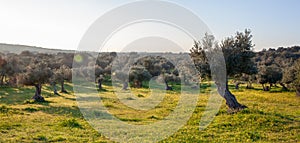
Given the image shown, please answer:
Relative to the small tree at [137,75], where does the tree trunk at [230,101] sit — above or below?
below

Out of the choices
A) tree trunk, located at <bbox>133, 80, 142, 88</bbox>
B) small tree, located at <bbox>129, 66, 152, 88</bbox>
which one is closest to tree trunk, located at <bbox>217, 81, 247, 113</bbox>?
small tree, located at <bbox>129, 66, 152, 88</bbox>

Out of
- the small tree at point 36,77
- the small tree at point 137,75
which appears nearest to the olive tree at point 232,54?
the small tree at point 36,77

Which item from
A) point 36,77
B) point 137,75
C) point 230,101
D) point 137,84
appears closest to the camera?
point 230,101

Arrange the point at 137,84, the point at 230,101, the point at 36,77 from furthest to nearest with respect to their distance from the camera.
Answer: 1. the point at 137,84
2. the point at 36,77
3. the point at 230,101

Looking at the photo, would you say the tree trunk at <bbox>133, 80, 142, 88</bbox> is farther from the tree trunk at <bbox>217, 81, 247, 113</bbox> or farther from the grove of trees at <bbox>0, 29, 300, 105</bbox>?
the tree trunk at <bbox>217, 81, 247, 113</bbox>

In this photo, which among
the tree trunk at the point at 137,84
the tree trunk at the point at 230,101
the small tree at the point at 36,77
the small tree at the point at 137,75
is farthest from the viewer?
the tree trunk at the point at 137,84

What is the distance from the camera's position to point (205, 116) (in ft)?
79.4

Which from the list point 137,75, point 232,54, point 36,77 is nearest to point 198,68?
point 232,54

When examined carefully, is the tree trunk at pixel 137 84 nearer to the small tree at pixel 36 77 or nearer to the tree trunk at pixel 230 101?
the small tree at pixel 36 77

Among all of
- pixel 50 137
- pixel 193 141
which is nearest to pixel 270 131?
pixel 193 141

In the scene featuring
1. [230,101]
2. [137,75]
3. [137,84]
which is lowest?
[230,101]

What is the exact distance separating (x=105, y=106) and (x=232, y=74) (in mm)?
13667

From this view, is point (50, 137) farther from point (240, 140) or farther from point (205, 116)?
point (205, 116)

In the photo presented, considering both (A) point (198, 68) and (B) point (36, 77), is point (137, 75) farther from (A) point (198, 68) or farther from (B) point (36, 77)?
(A) point (198, 68)
